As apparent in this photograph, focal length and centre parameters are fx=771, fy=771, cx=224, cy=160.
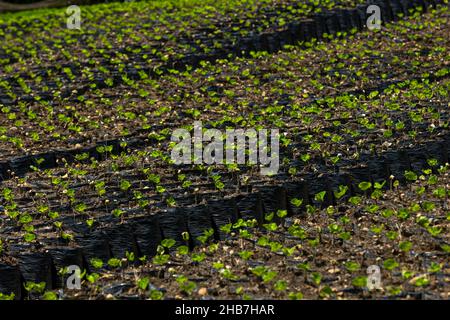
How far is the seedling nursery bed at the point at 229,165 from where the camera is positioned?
5.71 meters

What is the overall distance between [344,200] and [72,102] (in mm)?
4534

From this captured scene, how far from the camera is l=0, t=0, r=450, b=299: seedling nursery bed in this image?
5.71 m

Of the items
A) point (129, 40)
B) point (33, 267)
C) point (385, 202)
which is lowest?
point (33, 267)

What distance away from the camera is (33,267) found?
6.22 metres

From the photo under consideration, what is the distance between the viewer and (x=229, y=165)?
23.9 feet

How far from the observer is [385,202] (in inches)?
264

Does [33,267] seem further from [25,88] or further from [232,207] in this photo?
[25,88]

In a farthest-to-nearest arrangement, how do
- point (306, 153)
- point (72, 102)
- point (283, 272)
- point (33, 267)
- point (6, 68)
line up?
1. point (6, 68)
2. point (72, 102)
3. point (306, 153)
4. point (33, 267)
5. point (283, 272)
